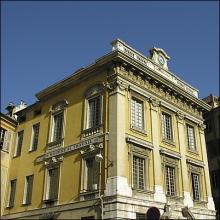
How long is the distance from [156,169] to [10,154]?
11.6 m

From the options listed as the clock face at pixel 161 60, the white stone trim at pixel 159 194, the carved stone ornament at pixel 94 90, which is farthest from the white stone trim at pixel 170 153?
the clock face at pixel 161 60

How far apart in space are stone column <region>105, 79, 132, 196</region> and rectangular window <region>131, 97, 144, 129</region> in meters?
1.10

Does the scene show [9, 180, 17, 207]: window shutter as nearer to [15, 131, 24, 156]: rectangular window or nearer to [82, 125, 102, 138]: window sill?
[15, 131, 24, 156]: rectangular window

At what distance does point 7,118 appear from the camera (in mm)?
26297

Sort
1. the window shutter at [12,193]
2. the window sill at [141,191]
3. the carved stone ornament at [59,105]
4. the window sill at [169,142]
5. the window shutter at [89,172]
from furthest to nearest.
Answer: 1. the window shutter at [12,193]
2. the carved stone ornament at [59,105]
3. the window sill at [169,142]
4. the window shutter at [89,172]
5. the window sill at [141,191]

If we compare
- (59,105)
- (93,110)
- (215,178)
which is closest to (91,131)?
(93,110)

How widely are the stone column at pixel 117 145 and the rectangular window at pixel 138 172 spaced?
1.02 metres

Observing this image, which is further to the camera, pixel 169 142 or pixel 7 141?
pixel 7 141

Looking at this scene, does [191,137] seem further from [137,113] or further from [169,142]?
[137,113]

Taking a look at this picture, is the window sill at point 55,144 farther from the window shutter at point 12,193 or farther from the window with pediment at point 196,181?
the window with pediment at point 196,181

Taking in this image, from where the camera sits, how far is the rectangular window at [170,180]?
70.0 feet

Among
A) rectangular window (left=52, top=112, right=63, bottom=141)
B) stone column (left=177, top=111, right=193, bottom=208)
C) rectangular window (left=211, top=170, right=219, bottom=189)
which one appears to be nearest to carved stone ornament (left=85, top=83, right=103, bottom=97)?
rectangular window (left=52, top=112, right=63, bottom=141)

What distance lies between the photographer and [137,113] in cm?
2150

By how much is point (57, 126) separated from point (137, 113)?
564cm
